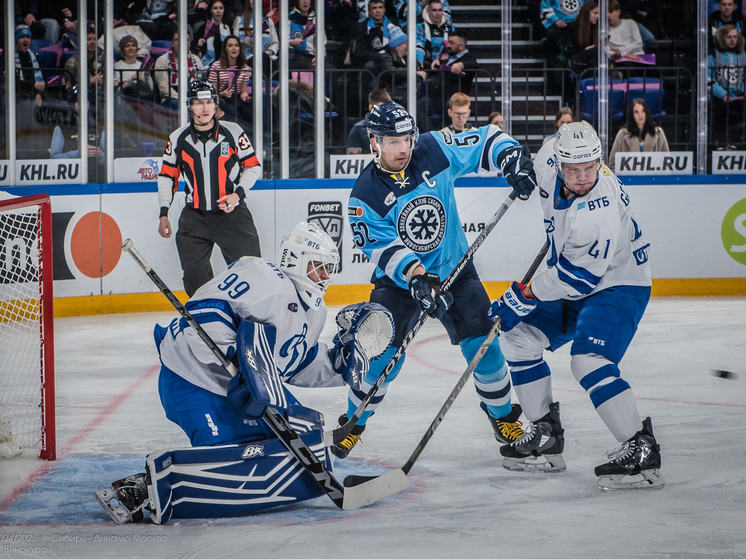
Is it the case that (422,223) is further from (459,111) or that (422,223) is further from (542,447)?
(459,111)

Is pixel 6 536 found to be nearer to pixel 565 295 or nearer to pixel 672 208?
pixel 565 295

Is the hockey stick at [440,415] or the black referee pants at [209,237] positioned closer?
the hockey stick at [440,415]

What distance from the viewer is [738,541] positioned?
2.45m

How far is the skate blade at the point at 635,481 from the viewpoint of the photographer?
288 cm

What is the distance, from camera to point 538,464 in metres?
3.12

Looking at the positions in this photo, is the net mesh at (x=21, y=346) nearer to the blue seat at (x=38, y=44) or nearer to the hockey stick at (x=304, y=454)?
the hockey stick at (x=304, y=454)

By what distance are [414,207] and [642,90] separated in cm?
416

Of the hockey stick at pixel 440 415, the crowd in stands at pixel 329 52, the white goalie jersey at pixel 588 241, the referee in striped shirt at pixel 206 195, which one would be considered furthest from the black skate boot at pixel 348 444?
the crowd in stands at pixel 329 52

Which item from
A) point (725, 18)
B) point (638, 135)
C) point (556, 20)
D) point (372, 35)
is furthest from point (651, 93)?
point (372, 35)

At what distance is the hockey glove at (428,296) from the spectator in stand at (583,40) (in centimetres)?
431

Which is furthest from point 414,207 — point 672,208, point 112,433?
point 672,208

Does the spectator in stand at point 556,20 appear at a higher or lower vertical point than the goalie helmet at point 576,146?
higher

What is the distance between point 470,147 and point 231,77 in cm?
343

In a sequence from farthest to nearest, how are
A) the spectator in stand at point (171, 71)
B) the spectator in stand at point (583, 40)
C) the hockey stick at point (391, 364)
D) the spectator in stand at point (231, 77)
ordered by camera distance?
the spectator in stand at point (583, 40)
the spectator in stand at point (231, 77)
the spectator in stand at point (171, 71)
the hockey stick at point (391, 364)
